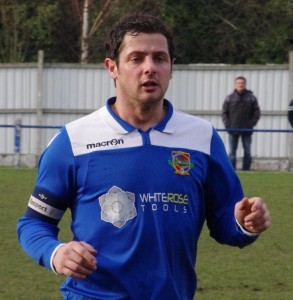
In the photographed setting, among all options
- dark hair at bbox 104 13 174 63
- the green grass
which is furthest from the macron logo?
the green grass

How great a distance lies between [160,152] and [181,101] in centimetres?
2131

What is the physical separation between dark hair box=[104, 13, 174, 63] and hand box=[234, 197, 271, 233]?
70 centimetres

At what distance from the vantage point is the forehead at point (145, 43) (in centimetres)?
443

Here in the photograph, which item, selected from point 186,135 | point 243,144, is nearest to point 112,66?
point 186,135

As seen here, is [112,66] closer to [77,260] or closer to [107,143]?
[107,143]

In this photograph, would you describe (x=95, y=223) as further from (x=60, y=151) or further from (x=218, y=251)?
(x=218, y=251)

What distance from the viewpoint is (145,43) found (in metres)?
4.43

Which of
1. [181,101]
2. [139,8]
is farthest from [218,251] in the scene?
[139,8]

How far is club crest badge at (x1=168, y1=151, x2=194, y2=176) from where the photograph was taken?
14.5 feet

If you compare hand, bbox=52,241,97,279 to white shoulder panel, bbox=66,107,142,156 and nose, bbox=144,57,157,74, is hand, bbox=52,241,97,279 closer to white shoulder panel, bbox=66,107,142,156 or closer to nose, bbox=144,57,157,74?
white shoulder panel, bbox=66,107,142,156

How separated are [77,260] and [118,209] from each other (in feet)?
1.22

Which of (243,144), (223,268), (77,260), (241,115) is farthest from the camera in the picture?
(243,144)

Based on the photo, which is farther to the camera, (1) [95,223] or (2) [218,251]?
(2) [218,251]

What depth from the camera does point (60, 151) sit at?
4461 mm
